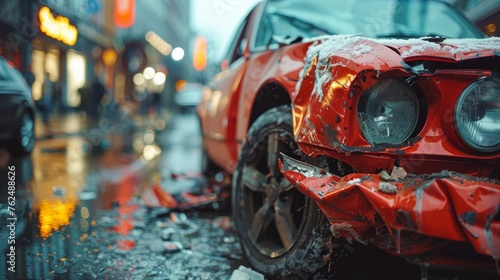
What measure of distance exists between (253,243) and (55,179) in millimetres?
3451

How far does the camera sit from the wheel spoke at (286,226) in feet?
7.42

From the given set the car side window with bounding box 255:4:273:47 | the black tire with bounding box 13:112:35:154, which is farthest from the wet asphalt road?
the car side window with bounding box 255:4:273:47

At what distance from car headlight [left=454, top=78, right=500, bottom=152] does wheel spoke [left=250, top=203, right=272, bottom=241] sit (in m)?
1.15

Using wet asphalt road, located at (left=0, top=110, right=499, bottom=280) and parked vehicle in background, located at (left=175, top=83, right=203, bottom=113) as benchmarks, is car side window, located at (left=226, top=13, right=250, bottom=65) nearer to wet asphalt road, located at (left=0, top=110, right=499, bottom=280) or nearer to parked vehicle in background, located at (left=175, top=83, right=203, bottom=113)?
wet asphalt road, located at (left=0, top=110, right=499, bottom=280)

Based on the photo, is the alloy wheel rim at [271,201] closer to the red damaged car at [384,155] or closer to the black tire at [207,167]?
the red damaged car at [384,155]

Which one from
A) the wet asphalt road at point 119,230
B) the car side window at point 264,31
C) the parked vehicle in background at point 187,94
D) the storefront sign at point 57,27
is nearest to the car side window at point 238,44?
the car side window at point 264,31

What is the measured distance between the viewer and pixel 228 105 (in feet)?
11.6

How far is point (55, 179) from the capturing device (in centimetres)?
504

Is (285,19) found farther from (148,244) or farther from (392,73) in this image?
(148,244)

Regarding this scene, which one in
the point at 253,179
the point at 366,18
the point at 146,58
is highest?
the point at 146,58

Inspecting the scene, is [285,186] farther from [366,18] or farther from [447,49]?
A: [366,18]

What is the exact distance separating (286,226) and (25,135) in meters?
5.70

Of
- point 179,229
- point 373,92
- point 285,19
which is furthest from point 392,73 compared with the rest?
point 179,229

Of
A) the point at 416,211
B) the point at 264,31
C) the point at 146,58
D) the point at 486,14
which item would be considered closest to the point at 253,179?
the point at 416,211
